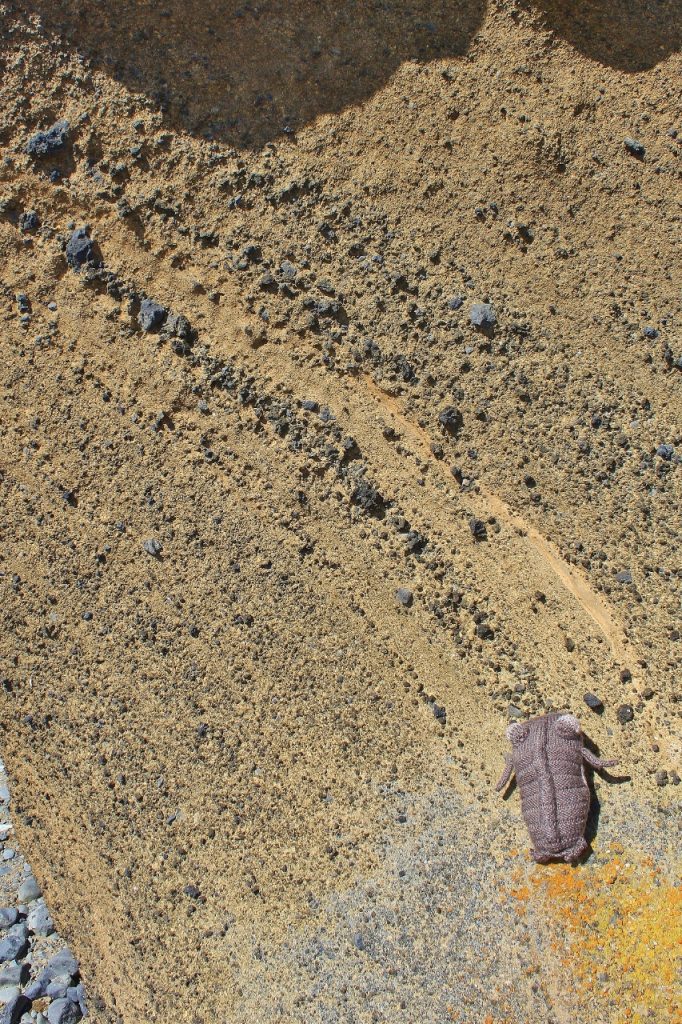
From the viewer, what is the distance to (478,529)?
473cm

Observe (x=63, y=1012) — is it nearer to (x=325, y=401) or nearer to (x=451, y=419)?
(x=325, y=401)

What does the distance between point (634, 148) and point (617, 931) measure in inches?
176

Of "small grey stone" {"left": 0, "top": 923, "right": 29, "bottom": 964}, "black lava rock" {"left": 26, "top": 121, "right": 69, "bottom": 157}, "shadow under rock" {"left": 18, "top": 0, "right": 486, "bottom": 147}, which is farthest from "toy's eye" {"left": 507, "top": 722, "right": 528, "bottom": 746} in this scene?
"black lava rock" {"left": 26, "top": 121, "right": 69, "bottom": 157}

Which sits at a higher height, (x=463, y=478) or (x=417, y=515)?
(x=463, y=478)

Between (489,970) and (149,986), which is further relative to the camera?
(149,986)

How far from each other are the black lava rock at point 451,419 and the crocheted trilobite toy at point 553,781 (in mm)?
1775

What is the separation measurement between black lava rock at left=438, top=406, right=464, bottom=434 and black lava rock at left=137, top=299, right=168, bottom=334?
1.81m

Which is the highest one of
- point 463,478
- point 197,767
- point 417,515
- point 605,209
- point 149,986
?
point 605,209

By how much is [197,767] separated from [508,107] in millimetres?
4390

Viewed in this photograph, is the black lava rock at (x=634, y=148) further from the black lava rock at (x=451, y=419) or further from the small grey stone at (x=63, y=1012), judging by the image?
the small grey stone at (x=63, y=1012)

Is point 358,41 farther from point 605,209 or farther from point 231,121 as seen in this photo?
point 605,209

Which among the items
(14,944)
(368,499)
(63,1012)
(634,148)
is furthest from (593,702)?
(14,944)

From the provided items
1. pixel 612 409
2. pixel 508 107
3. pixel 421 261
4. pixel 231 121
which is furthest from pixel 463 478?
pixel 231 121

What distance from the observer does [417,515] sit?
15.6ft
